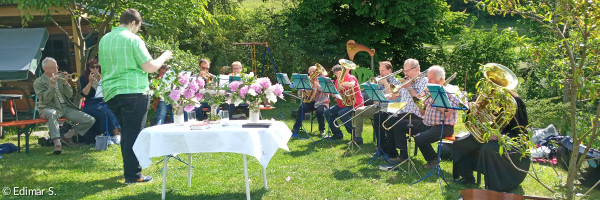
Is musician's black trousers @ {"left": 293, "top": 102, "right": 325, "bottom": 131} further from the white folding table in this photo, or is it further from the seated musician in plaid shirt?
the white folding table

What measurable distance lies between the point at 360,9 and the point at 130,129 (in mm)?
11337

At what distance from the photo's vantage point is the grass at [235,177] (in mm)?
5305

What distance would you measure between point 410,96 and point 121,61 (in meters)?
3.68

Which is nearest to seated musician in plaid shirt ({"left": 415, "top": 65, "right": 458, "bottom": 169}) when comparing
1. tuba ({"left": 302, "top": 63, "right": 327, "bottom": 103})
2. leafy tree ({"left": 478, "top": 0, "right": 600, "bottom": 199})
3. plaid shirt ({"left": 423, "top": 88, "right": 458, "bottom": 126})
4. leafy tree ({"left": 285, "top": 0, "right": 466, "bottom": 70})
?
plaid shirt ({"left": 423, "top": 88, "right": 458, "bottom": 126})

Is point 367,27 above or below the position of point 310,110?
above

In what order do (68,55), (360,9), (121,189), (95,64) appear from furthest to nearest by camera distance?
1. (360,9)
2. (68,55)
3. (95,64)
4. (121,189)

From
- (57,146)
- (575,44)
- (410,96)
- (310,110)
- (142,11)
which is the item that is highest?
(142,11)

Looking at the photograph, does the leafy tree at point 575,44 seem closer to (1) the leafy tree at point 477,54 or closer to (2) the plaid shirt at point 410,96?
(2) the plaid shirt at point 410,96

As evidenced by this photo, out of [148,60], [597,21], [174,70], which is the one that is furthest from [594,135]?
[148,60]

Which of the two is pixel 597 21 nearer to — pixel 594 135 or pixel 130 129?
pixel 594 135

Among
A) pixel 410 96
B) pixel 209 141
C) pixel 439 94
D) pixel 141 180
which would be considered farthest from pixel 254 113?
pixel 410 96

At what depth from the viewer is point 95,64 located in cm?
814

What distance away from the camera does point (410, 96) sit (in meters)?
6.77

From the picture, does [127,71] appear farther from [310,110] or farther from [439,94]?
[310,110]
